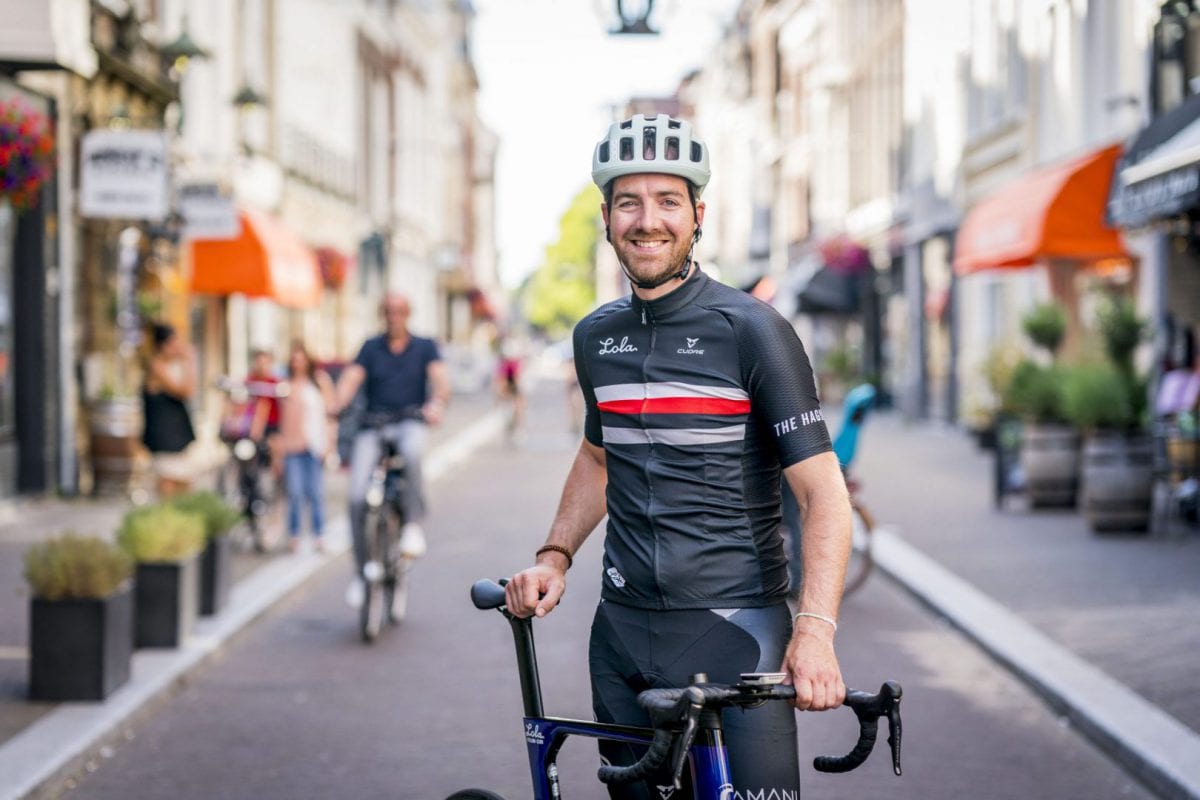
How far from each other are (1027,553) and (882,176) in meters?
26.6

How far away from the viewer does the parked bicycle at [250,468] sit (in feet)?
45.2

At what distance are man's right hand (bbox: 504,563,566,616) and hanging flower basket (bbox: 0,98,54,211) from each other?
30.6 feet

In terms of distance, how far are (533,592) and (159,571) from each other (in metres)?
5.58

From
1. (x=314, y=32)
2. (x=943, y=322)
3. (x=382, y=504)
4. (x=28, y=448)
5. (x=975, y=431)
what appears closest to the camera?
(x=382, y=504)

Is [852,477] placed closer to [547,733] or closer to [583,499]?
[583,499]

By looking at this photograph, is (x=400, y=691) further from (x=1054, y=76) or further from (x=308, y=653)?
(x=1054, y=76)

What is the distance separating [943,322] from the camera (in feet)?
106

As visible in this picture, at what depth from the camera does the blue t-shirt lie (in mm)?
10312

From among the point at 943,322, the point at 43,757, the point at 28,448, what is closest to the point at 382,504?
the point at 43,757

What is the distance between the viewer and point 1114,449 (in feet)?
44.6

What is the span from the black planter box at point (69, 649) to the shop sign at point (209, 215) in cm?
1301

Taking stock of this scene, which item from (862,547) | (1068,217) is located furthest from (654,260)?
(1068,217)

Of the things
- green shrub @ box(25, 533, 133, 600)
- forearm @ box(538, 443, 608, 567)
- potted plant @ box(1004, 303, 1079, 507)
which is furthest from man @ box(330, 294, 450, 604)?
potted plant @ box(1004, 303, 1079, 507)

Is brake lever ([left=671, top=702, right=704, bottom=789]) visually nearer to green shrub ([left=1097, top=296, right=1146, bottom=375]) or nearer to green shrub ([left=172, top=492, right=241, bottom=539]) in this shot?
green shrub ([left=172, top=492, right=241, bottom=539])
